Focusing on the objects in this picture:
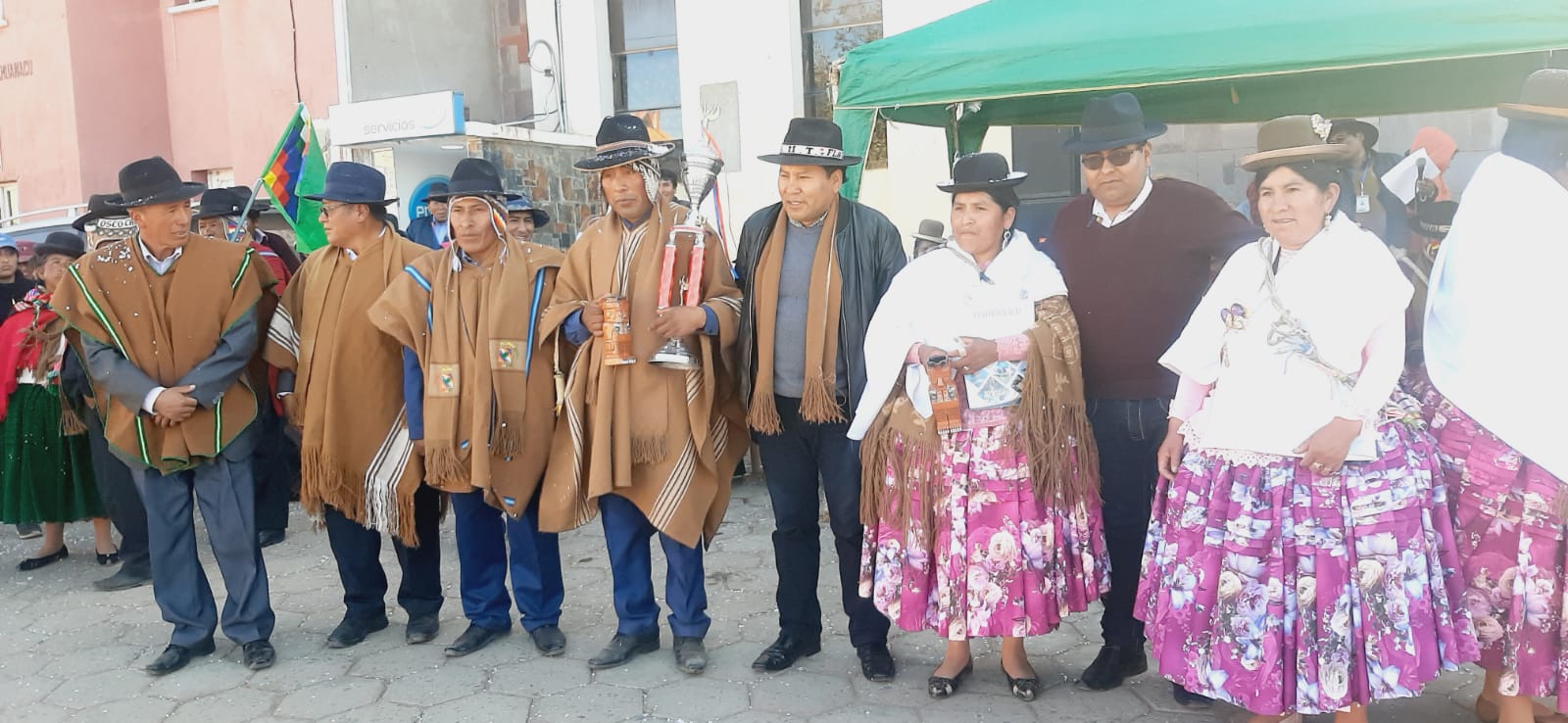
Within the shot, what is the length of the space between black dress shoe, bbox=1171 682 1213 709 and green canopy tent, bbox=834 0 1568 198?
8.12ft

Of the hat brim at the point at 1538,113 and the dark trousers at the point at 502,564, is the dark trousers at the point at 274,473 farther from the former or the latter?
the hat brim at the point at 1538,113

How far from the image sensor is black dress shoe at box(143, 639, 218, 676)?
4379 mm

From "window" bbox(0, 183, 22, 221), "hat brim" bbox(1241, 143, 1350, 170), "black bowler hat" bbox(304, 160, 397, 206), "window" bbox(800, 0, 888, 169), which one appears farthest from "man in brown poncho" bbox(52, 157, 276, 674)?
"window" bbox(0, 183, 22, 221)

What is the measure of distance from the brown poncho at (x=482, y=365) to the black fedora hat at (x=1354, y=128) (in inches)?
114

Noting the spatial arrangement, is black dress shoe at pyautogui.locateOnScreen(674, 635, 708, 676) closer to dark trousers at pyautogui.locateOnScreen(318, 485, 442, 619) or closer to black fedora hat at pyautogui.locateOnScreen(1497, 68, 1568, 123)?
dark trousers at pyautogui.locateOnScreen(318, 485, 442, 619)

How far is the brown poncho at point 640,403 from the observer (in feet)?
13.4

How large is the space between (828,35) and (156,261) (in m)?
7.14

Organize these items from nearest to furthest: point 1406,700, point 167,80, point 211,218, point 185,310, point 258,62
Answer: point 1406,700, point 185,310, point 211,218, point 258,62, point 167,80

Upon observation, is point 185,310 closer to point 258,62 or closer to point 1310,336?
point 1310,336

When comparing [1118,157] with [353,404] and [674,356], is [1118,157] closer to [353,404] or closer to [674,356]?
[674,356]

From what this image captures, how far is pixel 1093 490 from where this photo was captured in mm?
3709

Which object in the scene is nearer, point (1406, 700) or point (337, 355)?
point (1406, 700)

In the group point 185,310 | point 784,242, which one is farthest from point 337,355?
point 784,242

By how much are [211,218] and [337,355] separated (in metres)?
3.08
